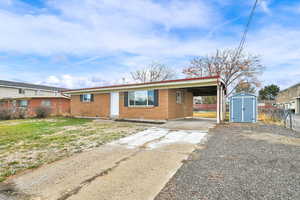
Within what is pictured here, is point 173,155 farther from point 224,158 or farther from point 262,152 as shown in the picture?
point 262,152

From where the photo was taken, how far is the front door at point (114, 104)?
12328mm

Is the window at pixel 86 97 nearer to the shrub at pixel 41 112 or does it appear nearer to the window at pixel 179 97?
the shrub at pixel 41 112

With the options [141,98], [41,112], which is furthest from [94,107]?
[41,112]

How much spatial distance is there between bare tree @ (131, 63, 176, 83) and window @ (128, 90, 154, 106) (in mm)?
20590

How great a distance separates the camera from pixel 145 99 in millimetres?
11055

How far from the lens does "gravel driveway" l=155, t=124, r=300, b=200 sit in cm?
220

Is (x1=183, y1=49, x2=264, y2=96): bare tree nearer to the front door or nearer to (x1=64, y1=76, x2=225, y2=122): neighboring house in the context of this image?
(x1=64, y1=76, x2=225, y2=122): neighboring house

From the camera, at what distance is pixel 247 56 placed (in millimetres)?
19219

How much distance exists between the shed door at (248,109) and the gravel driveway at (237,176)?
261 inches

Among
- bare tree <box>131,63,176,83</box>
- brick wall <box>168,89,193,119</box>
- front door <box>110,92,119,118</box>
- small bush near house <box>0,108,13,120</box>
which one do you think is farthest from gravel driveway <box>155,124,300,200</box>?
bare tree <box>131,63,176,83</box>

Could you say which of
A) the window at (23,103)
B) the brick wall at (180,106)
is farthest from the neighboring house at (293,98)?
the window at (23,103)

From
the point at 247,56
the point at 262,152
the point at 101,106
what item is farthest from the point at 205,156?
the point at 247,56

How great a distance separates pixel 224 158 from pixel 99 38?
12.0m

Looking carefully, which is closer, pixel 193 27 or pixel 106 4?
pixel 106 4
